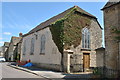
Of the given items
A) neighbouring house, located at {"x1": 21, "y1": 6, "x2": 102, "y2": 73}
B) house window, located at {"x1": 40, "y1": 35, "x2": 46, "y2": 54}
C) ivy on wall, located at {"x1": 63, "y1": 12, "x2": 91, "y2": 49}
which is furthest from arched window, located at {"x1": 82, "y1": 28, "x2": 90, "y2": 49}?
house window, located at {"x1": 40, "y1": 35, "x2": 46, "y2": 54}

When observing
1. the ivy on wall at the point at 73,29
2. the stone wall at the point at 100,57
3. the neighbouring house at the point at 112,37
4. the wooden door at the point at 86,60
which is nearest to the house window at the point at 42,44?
the ivy on wall at the point at 73,29

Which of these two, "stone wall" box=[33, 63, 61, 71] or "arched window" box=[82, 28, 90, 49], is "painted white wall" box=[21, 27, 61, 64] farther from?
"arched window" box=[82, 28, 90, 49]

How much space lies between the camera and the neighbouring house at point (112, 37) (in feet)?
28.1

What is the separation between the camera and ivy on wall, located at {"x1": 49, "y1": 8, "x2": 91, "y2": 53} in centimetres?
1379

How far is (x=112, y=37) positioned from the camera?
30.0 ft

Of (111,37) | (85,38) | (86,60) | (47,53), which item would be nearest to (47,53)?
(47,53)

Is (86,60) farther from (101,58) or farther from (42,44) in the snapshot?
(42,44)

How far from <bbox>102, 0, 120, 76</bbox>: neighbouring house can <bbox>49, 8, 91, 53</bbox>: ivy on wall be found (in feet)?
16.6

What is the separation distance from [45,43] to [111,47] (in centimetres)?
1017

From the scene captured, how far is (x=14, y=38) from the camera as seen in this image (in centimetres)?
4322

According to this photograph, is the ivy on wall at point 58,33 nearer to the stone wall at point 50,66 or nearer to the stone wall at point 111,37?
the stone wall at point 50,66

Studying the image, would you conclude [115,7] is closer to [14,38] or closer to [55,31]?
[55,31]

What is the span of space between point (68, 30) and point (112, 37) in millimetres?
5928

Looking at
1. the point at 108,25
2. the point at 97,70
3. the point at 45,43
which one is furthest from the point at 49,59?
the point at 108,25
